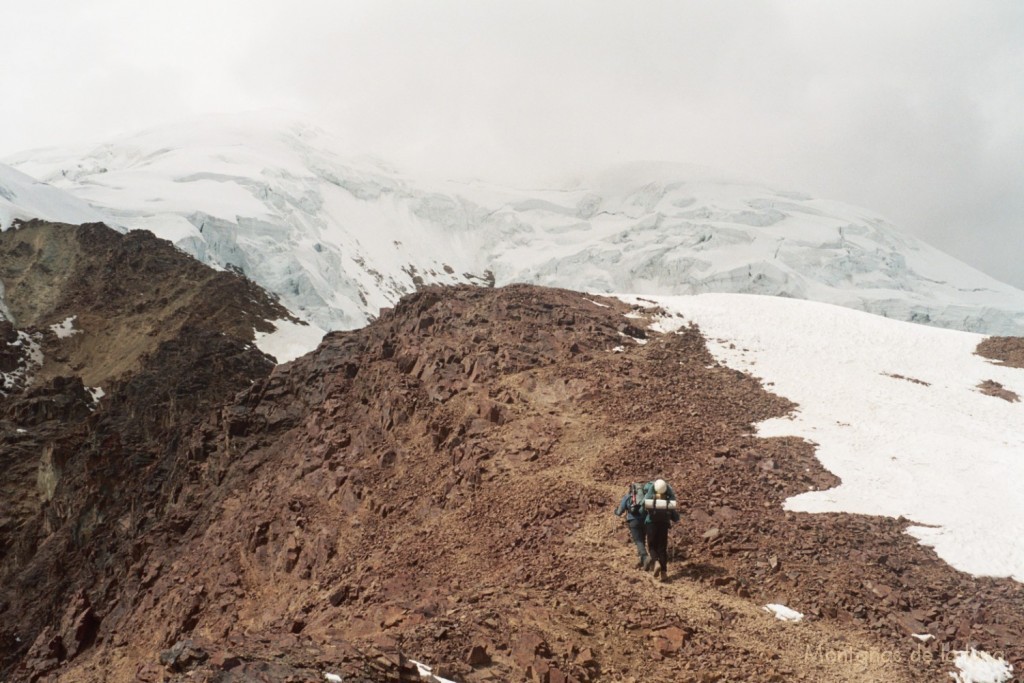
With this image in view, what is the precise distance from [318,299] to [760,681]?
81952 mm

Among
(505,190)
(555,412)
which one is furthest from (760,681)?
(505,190)

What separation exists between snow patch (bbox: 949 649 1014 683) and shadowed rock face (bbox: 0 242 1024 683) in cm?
26

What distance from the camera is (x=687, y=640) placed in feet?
34.0

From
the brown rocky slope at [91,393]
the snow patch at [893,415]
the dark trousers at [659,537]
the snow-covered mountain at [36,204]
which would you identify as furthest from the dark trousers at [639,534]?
the snow-covered mountain at [36,204]

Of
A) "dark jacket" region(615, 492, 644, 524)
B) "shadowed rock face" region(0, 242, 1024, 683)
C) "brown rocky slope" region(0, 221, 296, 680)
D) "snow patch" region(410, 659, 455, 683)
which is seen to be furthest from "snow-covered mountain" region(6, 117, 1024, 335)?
"snow patch" region(410, 659, 455, 683)

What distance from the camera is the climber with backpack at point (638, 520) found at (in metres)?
12.6

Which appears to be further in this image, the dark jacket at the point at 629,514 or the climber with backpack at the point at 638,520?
the dark jacket at the point at 629,514

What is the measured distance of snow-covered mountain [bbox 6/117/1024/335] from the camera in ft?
301

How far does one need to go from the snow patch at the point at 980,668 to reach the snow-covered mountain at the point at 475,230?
7950cm

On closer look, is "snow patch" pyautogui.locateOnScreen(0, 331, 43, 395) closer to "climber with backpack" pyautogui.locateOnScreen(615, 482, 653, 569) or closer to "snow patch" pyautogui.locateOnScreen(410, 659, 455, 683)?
"climber with backpack" pyautogui.locateOnScreen(615, 482, 653, 569)

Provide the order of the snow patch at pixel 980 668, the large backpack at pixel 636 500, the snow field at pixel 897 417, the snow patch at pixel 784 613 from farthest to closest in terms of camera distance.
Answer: the snow field at pixel 897 417
the large backpack at pixel 636 500
the snow patch at pixel 784 613
the snow patch at pixel 980 668

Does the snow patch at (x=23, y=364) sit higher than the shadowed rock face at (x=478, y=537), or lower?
lower

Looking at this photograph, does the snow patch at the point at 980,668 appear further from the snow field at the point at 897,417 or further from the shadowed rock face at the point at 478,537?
the shadowed rock face at the point at 478,537

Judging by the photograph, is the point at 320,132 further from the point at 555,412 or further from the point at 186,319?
the point at 555,412
